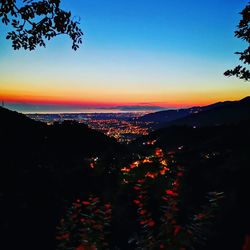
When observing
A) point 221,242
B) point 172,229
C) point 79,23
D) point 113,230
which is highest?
point 79,23

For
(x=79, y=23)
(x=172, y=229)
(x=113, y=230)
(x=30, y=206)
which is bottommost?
(x=113, y=230)

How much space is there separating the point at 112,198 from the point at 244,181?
9040mm

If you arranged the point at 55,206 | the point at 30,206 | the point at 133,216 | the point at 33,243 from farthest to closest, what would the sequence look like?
the point at 133,216
the point at 55,206
the point at 30,206
the point at 33,243

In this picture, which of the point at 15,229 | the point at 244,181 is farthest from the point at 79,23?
the point at 244,181

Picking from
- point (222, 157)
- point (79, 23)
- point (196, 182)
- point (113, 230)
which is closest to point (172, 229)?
point (79, 23)

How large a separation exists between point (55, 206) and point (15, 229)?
301cm

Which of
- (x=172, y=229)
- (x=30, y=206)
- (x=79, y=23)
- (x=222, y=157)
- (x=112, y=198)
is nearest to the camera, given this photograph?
(x=172, y=229)

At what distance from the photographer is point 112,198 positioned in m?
21.5

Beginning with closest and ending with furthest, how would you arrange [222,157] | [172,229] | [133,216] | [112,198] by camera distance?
[172,229] < [133,216] < [112,198] < [222,157]

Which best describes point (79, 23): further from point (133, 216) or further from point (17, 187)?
point (133, 216)

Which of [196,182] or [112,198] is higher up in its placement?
[196,182]

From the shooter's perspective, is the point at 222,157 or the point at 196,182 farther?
the point at 222,157

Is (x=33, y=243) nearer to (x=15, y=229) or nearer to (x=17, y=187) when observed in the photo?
(x=15, y=229)

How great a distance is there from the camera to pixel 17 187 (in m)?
15.8
